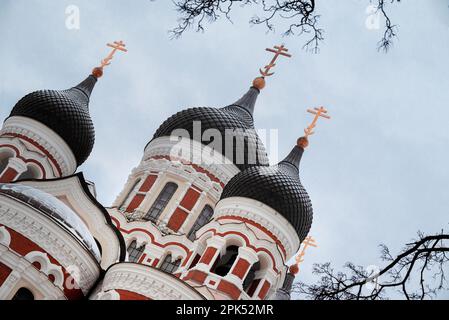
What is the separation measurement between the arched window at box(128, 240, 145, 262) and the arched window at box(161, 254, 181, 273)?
0.69 m

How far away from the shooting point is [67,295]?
10914 millimetres

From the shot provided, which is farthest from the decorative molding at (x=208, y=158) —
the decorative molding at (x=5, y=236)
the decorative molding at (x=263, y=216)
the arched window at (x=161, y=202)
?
→ the decorative molding at (x=5, y=236)

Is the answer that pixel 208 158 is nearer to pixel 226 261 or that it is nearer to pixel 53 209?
pixel 226 261

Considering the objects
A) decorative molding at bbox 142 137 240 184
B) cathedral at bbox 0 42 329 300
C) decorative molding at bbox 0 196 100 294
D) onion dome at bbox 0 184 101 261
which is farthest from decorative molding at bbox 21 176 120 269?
decorative molding at bbox 142 137 240 184

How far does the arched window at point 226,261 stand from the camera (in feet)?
46.6

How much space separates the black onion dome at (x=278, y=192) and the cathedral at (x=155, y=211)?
0.03 metres

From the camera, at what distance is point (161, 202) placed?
17.0 m

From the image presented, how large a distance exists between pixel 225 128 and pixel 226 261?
5283 mm

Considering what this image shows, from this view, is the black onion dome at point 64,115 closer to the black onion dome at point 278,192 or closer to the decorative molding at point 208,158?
the decorative molding at point 208,158

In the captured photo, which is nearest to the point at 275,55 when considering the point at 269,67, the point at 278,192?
the point at 269,67
